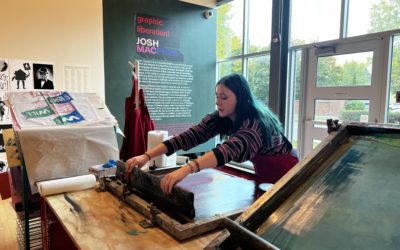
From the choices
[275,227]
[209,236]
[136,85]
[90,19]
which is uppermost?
[90,19]

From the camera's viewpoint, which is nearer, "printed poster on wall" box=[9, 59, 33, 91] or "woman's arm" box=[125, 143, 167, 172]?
"woman's arm" box=[125, 143, 167, 172]

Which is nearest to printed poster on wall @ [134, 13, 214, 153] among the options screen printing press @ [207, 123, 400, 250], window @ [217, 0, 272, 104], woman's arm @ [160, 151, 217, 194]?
window @ [217, 0, 272, 104]

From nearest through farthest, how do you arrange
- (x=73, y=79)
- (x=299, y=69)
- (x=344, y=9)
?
Result: 1. (x=344, y=9)
2. (x=73, y=79)
3. (x=299, y=69)

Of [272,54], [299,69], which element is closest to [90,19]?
[272,54]

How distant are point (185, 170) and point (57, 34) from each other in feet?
10.8

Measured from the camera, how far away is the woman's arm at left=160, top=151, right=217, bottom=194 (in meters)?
1.11

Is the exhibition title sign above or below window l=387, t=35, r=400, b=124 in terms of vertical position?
above

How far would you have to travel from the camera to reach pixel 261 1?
4750 mm

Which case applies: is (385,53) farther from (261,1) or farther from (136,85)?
(136,85)

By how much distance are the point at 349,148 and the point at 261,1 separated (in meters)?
4.35

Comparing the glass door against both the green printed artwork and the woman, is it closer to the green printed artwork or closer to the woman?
the woman

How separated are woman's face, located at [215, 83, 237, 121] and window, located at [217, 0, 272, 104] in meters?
3.17

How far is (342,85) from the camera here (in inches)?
144

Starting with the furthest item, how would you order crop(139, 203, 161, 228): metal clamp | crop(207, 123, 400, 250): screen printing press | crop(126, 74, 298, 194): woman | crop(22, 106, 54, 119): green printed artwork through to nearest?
crop(22, 106, 54, 119): green printed artwork, crop(126, 74, 298, 194): woman, crop(139, 203, 161, 228): metal clamp, crop(207, 123, 400, 250): screen printing press
